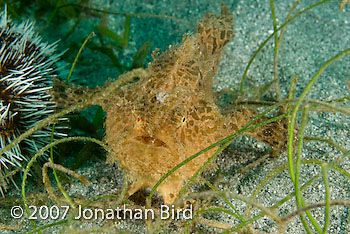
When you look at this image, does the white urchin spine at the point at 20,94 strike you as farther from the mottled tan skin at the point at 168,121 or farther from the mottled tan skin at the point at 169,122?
the mottled tan skin at the point at 168,121

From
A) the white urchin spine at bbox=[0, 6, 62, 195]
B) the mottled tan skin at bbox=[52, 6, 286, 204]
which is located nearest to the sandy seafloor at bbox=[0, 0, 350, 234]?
the mottled tan skin at bbox=[52, 6, 286, 204]

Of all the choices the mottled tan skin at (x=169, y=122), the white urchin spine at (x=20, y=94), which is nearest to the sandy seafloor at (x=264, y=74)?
the mottled tan skin at (x=169, y=122)

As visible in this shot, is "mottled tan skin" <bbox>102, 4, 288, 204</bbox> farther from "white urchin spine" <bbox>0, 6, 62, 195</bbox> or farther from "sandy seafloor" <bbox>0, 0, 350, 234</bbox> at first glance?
"white urchin spine" <bbox>0, 6, 62, 195</bbox>

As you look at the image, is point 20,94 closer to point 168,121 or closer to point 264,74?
point 168,121

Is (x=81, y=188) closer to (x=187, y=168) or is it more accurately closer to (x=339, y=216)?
(x=187, y=168)

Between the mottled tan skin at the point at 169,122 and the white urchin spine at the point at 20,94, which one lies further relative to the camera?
the white urchin spine at the point at 20,94

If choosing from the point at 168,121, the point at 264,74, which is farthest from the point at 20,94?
the point at 264,74
